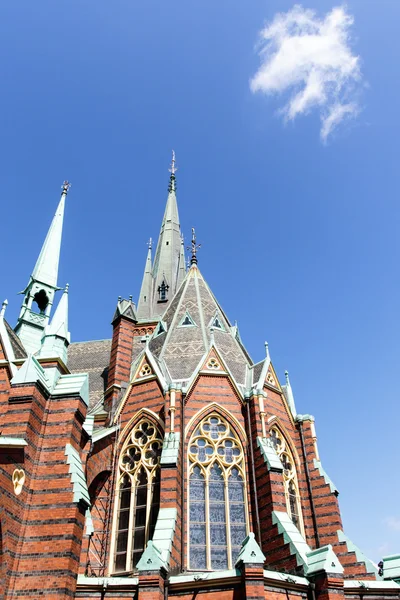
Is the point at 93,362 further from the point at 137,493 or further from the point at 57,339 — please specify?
the point at 137,493

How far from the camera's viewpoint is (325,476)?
59.6ft

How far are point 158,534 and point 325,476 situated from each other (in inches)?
270

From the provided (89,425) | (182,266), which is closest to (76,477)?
(89,425)

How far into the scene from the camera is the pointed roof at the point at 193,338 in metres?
20.3

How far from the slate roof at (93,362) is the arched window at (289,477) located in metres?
8.40

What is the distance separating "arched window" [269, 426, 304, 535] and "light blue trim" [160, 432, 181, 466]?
4.01 metres

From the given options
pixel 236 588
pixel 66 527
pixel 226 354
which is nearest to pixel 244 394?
pixel 226 354

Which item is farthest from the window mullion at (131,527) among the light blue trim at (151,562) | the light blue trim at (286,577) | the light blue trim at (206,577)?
the light blue trim at (286,577)

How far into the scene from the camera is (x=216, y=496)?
16.6m

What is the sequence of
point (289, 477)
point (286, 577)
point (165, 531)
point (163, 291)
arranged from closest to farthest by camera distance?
point (286, 577) < point (165, 531) < point (289, 477) < point (163, 291)

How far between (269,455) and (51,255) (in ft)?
63.3

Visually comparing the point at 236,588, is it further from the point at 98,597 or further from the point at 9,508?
the point at 9,508

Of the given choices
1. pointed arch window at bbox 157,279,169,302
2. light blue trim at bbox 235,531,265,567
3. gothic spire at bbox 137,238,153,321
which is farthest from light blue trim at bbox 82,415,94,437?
pointed arch window at bbox 157,279,169,302

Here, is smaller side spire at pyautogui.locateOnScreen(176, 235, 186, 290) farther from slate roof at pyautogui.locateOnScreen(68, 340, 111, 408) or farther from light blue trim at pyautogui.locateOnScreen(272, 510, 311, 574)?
light blue trim at pyautogui.locateOnScreen(272, 510, 311, 574)
